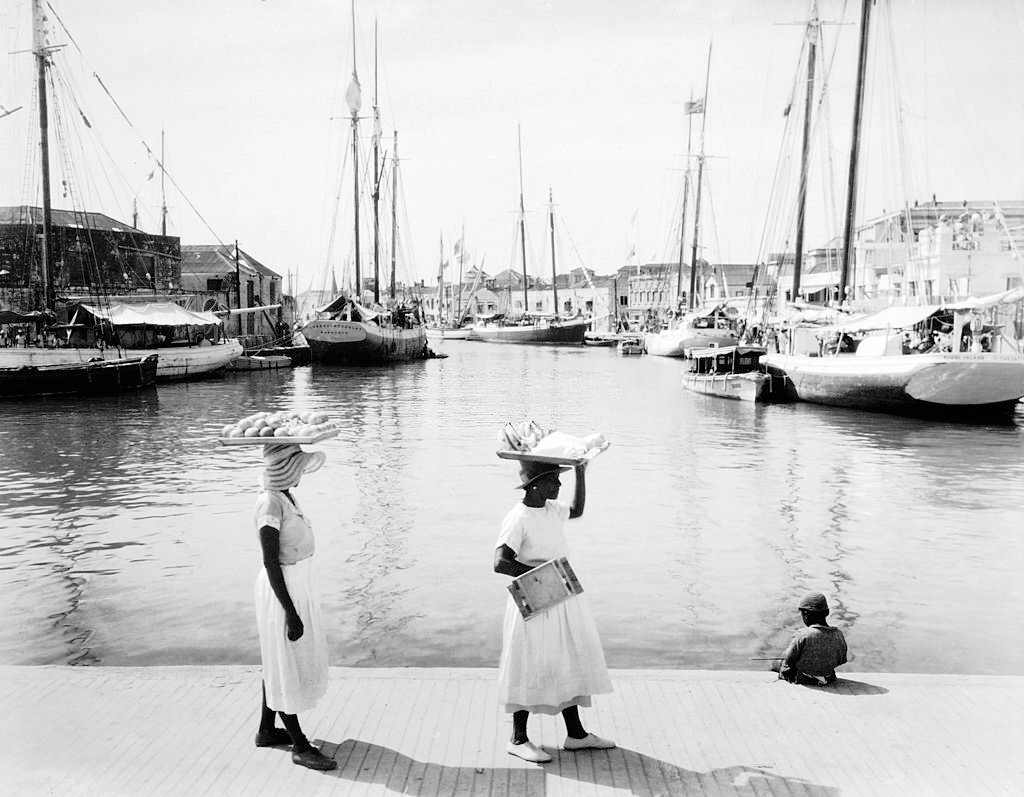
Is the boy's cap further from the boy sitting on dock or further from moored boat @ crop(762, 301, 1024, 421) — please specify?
moored boat @ crop(762, 301, 1024, 421)

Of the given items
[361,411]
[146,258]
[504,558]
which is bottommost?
[361,411]

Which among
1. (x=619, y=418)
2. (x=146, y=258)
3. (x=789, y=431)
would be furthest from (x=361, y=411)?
(x=146, y=258)

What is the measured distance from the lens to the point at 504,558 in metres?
4.61

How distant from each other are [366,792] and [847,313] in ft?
111

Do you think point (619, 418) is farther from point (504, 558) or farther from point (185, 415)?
point (504, 558)

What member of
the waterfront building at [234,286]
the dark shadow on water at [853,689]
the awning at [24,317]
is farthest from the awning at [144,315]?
the dark shadow on water at [853,689]

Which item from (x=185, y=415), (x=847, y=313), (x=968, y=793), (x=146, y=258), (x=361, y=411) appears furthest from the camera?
(x=146, y=258)

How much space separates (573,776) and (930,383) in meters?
25.9

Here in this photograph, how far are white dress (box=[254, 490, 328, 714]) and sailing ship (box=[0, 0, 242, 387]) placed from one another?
25807 millimetres

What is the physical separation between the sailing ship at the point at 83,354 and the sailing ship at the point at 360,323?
12.0 metres

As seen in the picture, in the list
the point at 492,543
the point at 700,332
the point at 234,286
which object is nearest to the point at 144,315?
the point at 234,286

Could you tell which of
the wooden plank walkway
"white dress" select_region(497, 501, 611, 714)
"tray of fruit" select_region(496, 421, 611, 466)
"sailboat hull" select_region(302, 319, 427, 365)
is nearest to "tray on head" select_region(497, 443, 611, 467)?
"tray of fruit" select_region(496, 421, 611, 466)

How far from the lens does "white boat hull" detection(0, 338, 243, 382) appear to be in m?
34.5

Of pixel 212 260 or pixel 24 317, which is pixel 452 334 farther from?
pixel 24 317
